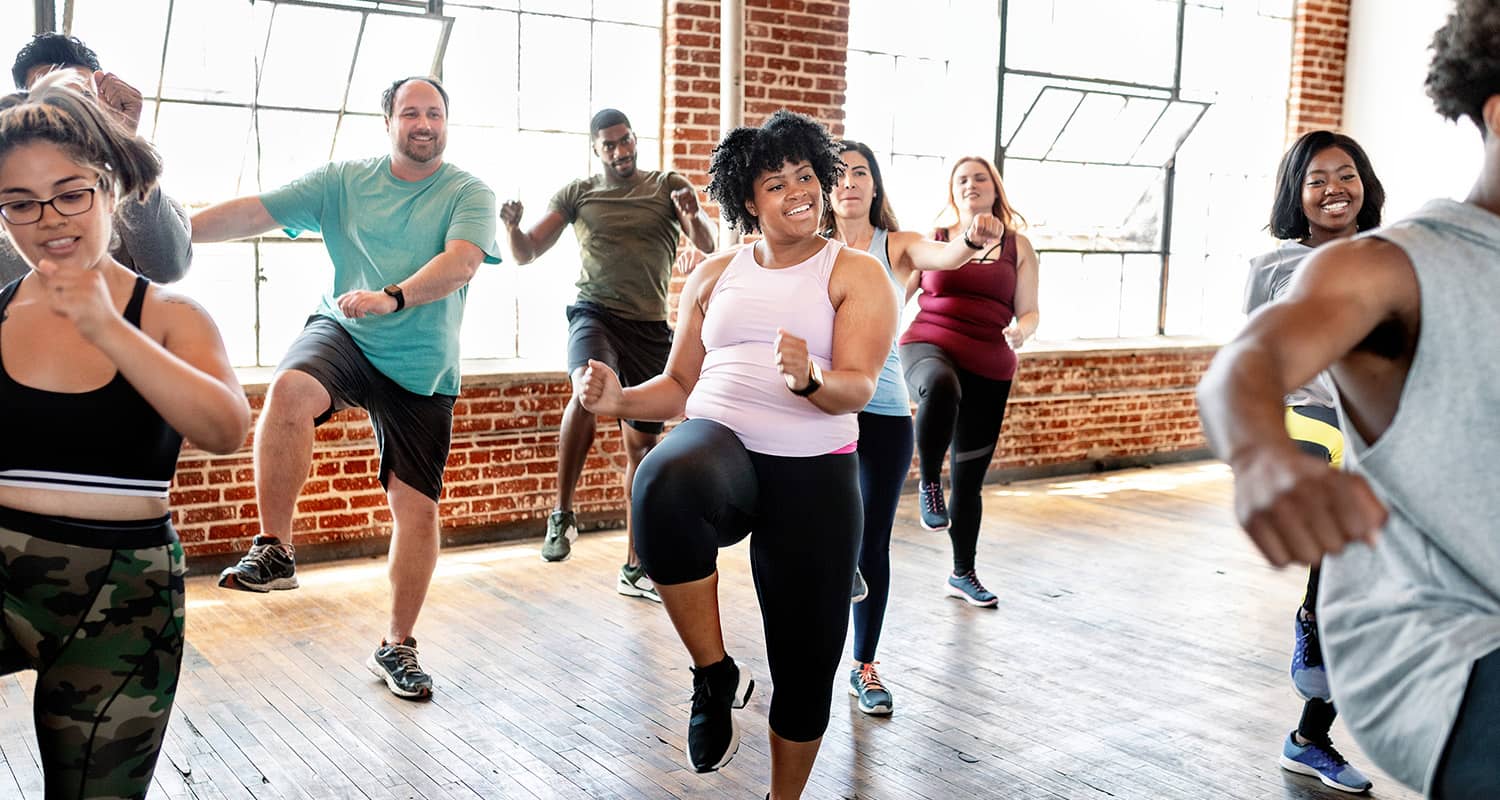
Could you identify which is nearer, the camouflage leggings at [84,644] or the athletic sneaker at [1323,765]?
the camouflage leggings at [84,644]

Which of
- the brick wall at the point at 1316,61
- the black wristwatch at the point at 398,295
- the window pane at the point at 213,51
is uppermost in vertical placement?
the brick wall at the point at 1316,61

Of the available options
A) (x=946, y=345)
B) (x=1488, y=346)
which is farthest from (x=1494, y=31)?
(x=946, y=345)

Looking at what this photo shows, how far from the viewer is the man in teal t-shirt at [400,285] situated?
352cm

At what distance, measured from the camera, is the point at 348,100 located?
552cm

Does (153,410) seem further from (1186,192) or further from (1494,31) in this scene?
(1186,192)

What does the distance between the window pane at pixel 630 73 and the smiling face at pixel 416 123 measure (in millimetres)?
2482

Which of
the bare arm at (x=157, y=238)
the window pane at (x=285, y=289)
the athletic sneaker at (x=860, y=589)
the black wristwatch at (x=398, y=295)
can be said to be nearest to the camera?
the bare arm at (x=157, y=238)

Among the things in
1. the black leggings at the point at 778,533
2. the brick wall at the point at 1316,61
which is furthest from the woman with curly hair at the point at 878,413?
the brick wall at the point at 1316,61

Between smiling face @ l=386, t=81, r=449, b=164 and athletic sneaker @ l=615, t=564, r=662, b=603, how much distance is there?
1.93 metres

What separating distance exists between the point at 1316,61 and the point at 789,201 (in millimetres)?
7808

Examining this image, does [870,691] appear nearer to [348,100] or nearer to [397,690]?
[397,690]

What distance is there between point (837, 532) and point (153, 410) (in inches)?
49.2

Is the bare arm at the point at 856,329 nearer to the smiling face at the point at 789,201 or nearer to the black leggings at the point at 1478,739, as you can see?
the smiling face at the point at 789,201

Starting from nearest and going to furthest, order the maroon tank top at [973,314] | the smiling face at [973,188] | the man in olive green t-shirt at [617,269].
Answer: the maroon tank top at [973,314]
the smiling face at [973,188]
the man in olive green t-shirt at [617,269]
